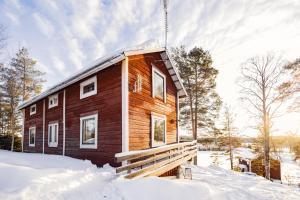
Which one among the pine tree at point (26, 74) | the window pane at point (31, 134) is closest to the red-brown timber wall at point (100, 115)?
the window pane at point (31, 134)

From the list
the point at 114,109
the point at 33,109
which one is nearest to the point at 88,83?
the point at 114,109

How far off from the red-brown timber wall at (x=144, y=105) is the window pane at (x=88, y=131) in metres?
2.28

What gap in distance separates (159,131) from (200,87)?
1255cm

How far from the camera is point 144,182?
5.96m

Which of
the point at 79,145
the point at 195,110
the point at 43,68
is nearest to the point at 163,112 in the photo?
the point at 79,145

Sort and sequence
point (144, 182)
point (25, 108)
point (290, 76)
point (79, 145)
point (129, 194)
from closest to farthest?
point (129, 194) < point (144, 182) < point (79, 145) < point (290, 76) < point (25, 108)

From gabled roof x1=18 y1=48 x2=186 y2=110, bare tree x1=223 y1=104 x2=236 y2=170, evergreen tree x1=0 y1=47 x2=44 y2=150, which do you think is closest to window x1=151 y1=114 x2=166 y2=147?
gabled roof x1=18 y1=48 x2=186 y2=110

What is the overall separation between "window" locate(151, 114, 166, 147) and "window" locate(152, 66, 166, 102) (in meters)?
1.30

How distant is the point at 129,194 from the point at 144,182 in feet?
2.62

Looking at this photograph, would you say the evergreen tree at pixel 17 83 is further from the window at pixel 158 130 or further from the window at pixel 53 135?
the window at pixel 158 130

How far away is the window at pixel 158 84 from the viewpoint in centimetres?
1220

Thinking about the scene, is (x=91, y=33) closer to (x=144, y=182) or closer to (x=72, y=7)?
(x=72, y=7)

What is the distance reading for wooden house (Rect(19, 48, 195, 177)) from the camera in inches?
375

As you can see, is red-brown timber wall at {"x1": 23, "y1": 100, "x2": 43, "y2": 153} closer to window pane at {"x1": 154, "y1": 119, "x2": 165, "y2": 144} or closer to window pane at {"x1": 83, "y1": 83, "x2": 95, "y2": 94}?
window pane at {"x1": 83, "y1": 83, "x2": 95, "y2": 94}
